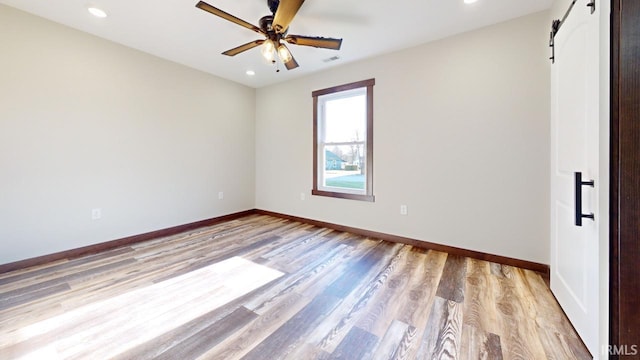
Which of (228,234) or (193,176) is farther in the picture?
(193,176)

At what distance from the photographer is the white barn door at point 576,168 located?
1.30 m

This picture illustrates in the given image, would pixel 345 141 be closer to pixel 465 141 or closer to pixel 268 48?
pixel 465 141

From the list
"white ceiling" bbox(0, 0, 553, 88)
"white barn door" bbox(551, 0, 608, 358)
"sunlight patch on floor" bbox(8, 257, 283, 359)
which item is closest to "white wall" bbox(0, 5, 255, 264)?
"white ceiling" bbox(0, 0, 553, 88)

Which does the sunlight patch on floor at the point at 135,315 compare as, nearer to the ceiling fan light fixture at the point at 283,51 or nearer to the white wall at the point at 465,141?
the white wall at the point at 465,141

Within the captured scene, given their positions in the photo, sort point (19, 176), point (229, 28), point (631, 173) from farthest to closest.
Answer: point (229, 28) < point (19, 176) < point (631, 173)

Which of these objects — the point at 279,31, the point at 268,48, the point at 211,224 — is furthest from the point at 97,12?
the point at 211,224

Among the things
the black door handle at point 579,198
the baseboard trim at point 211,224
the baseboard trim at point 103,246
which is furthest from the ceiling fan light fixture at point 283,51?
the baseboard trim at point 103,246

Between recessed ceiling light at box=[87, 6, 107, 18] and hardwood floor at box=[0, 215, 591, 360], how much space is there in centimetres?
263

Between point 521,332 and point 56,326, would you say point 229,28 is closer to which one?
point 56,326

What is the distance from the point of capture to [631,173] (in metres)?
0.97

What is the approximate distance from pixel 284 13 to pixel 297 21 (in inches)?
26.4

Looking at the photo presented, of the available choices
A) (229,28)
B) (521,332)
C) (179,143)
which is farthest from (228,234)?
(521,332)

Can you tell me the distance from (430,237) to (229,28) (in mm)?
3475

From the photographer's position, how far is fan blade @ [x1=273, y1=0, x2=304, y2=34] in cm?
183
